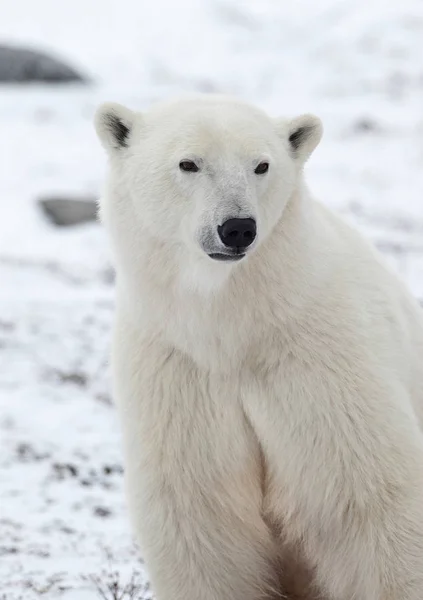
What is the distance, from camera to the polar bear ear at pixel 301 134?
9.50ft

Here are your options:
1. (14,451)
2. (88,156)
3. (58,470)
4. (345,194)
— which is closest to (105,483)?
(58,470)

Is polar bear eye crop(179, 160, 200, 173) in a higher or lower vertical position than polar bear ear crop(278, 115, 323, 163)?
lower

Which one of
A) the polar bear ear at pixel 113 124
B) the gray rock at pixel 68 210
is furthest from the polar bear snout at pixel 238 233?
the gray rock at pixel 68 210

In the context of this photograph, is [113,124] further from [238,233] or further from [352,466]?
[352,466]

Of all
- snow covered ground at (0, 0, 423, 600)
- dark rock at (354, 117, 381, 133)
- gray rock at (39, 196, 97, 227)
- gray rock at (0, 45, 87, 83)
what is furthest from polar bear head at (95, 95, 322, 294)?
gray rock at (0, 45, 87, 83)

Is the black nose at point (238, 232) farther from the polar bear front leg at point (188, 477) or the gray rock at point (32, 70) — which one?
the gray rock at point (32, 70)

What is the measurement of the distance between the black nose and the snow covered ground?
146 cm

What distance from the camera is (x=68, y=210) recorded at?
1078 cm

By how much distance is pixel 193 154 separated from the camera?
2.64m

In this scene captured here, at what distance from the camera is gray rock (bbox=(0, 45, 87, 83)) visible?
18.0 metres

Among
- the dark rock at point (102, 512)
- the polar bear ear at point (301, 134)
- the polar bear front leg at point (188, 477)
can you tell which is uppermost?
the polar bear ear at point (301, 134)

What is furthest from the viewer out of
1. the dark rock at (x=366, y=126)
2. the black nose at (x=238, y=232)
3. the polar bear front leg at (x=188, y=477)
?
the dark rock at (x=366, y=126)

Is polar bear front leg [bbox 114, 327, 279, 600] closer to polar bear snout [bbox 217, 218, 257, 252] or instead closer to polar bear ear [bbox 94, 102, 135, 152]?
polar bear snout [bbox 217, 218, 257, 252]

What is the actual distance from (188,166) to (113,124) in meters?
0.36
